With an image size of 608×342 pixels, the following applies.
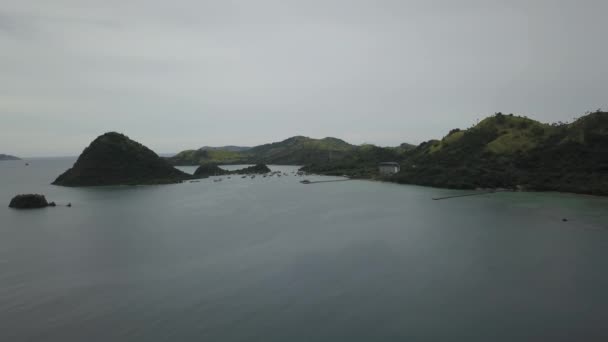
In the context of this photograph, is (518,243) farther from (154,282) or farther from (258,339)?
(154,282)

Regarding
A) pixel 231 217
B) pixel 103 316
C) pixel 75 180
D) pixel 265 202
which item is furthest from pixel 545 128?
pixel 75 180

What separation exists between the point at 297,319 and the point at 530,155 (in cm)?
3673

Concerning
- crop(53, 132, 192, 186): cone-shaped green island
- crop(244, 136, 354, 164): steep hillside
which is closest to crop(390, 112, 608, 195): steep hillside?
crop(53, 132, 192, 186): cone-shaped green island

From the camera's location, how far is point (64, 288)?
1065cm

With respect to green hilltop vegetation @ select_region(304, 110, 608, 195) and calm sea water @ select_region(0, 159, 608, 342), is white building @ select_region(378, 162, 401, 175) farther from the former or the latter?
calm sea water @ select_region(0, 159, 608, 342)

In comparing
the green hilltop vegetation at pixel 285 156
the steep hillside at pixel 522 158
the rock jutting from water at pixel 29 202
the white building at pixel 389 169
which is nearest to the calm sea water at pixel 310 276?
the rock jutting from water at pixel 29 202

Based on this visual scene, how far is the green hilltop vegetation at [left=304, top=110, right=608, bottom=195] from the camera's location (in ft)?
98.1

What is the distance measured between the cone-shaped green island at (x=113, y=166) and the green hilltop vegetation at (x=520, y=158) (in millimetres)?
33784

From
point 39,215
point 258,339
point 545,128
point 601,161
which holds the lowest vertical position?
point 258,339

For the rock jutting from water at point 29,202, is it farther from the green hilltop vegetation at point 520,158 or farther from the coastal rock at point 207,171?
the green hilltop vegetation at point 520,158

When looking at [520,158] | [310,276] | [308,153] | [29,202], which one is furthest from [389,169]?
[308,153]

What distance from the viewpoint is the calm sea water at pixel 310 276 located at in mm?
8094

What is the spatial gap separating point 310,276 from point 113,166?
41.3 meters

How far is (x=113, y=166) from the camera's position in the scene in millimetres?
43375
